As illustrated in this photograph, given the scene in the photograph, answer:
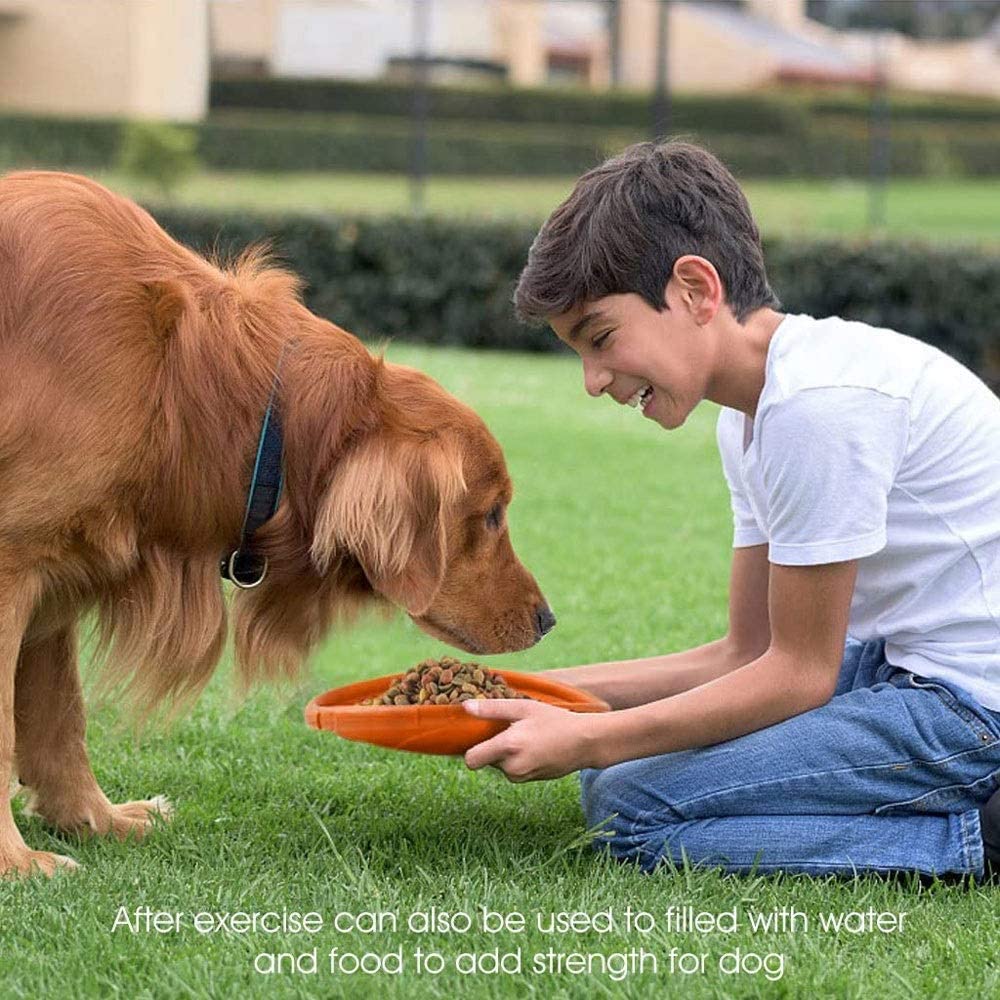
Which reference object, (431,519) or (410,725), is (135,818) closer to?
(410,725)

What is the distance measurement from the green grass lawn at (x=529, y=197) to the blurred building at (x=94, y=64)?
1.28m

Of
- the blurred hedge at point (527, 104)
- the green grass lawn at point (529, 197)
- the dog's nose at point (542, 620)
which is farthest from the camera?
the blurred hedge at point (527, 104)

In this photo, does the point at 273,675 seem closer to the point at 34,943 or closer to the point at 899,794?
the point at 34,943

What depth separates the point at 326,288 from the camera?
15.0 m

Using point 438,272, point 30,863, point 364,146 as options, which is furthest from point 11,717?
point 364,146

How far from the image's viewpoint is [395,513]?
3.31 meters

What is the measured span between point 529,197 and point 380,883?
78.8ft

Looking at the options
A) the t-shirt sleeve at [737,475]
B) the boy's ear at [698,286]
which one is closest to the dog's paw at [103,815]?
the t-shirt sleeve at [737,475]

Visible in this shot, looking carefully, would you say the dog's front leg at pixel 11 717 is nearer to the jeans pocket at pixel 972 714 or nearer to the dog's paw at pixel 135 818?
the dog's paw at pixel 135 818

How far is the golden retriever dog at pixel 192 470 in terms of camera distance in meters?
3.15

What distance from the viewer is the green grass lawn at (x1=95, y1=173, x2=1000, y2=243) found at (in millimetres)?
24031

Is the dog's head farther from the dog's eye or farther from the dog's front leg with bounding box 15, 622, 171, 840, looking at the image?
the dog's front leg with bounding box 15, 622, 171, 840

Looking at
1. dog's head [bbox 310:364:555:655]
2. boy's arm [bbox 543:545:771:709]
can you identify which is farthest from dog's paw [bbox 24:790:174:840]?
boy's arm [bbox 543:545:771:709]

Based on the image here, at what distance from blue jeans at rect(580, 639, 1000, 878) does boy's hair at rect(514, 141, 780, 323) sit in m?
0.92
